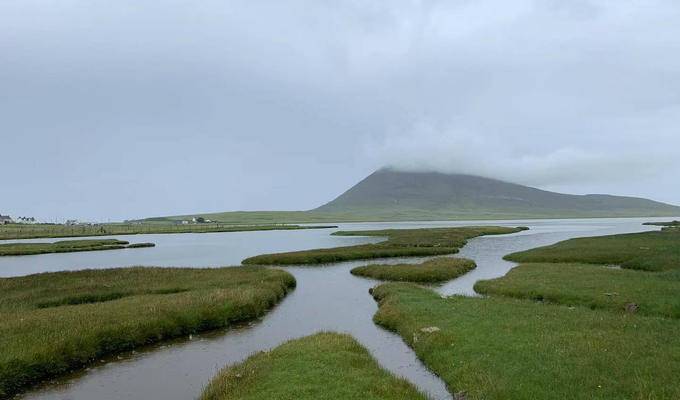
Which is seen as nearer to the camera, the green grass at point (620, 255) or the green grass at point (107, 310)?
the green grass at point (107, 310)

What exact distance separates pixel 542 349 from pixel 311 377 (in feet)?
32.7

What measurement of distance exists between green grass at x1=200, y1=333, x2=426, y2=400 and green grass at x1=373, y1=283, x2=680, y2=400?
288 centimetres

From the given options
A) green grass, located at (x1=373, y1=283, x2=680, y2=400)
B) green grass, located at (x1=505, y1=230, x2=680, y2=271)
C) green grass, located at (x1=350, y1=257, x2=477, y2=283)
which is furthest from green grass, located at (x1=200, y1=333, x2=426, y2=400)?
green grass, located at (x1=505, y1=230, x2=680, y2=271)

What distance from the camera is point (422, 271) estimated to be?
50.6 meters

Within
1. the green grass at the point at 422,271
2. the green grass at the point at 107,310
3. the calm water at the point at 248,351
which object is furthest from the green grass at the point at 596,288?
the green grass at the point at 107,310

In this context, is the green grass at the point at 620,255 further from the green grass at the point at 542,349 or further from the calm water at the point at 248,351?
the green grass at the point at 542,349


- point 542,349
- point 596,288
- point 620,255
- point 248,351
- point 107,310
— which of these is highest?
point 620,255

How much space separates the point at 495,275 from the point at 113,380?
131ft

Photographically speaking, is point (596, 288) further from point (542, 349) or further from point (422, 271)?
point (542, 349)

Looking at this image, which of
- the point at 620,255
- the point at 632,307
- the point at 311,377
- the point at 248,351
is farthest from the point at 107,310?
the point at 620,255

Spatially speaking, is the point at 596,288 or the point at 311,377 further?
the point at 596,288

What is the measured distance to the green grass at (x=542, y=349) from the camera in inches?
636

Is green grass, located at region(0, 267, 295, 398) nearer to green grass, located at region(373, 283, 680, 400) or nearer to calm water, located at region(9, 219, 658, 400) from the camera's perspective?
calm water, located at region(9, 219, 658, 400)

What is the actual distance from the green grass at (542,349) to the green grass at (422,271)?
17482 millimetres
